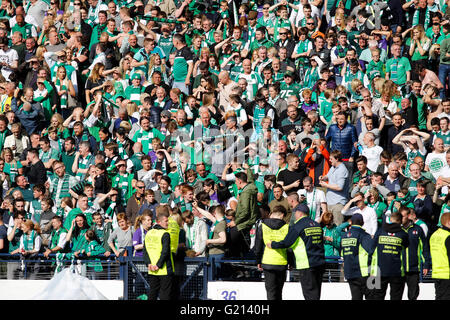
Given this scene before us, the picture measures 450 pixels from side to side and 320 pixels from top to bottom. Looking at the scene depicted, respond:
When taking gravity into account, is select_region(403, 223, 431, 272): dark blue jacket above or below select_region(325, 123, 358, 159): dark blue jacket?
below

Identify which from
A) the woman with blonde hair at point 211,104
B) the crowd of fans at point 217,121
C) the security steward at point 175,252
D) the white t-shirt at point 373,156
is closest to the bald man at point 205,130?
the crowd of fans at point 217,121

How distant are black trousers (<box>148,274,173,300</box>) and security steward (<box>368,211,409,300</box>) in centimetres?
279

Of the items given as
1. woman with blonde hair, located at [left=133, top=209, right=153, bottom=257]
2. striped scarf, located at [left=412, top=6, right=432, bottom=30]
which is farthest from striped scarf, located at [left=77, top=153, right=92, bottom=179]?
striped scarf, located at [left=412, top=6, right=432, bottom=30]

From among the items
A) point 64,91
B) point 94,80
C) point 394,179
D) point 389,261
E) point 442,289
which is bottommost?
point 442,289

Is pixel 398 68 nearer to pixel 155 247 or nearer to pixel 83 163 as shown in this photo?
pixel 83 163

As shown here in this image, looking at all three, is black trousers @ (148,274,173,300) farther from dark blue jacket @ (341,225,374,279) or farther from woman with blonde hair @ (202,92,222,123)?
woman with blonde hair @ (202,92,222,123)

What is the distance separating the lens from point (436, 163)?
16297 millimetres

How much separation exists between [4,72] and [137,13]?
3.22 metres

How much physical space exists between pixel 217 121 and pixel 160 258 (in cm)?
479

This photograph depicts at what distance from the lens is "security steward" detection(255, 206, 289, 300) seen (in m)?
13.7

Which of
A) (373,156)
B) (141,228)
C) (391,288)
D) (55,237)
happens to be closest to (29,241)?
(55,237)

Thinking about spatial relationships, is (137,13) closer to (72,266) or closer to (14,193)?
(14,193)
